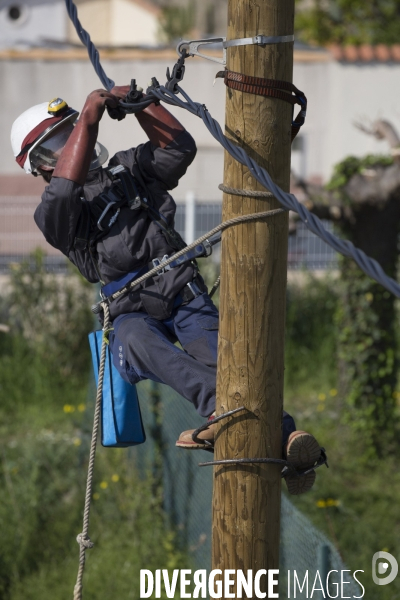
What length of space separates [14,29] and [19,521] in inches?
626

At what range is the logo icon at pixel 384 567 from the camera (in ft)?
18.1

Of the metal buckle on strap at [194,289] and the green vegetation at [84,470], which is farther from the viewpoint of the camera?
the green vegetation at [84,470]

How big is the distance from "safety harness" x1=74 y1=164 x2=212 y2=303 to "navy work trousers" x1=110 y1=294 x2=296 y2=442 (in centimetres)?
9

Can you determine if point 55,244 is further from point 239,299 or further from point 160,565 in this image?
point 160,565

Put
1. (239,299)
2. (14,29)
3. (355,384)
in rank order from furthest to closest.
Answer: (14,29) < (355,384) < (239,299)

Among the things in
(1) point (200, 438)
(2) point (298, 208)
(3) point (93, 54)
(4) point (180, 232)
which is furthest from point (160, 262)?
(4) point (180, 232)

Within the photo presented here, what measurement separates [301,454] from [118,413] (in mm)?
947

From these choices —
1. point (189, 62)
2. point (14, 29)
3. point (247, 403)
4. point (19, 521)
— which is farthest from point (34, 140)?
point (14, 29)

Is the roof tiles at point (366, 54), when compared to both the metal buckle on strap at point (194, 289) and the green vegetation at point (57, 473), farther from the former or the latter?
the metal buckle on strap at point (194, 289)

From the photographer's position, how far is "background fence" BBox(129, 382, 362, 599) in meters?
4.36

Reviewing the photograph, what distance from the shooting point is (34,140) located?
3387 mm

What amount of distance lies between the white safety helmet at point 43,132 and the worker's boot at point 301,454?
4.89 feet

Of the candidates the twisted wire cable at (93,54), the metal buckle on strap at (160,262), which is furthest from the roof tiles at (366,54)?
the metal buckle on strap at (160,262)

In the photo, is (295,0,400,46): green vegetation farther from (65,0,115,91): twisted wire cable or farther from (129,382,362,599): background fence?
(65,0,115,91): twisted wire cable
